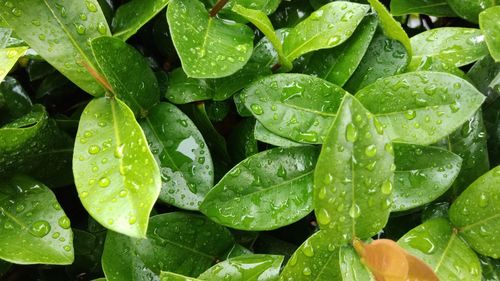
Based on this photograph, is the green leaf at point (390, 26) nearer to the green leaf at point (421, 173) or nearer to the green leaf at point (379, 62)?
the green leaf at point (379, 62)

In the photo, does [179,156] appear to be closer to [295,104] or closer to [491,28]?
[295,104]

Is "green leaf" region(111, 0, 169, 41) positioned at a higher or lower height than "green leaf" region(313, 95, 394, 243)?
higher

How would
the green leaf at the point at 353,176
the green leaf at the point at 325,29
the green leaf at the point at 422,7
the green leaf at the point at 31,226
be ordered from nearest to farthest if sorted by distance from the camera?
the green leaf at the point at 353,176, the green leaf at the point at 31,226, the green leaf at the point at 325,29, the green leaf at the point at 422,7

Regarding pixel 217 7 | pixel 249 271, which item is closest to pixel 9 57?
pixel 217 7

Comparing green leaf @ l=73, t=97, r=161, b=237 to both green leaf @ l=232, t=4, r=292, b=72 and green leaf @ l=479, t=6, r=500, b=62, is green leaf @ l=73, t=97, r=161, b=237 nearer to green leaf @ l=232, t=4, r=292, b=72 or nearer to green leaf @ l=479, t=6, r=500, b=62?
green leaf @ l=232, t=4, r=292, b=72

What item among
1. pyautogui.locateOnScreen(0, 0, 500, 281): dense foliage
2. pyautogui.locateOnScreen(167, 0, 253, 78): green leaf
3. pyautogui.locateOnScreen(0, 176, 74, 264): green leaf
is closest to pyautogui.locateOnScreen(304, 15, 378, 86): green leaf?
pyautogui.locateOnScreen(0, 0, 500, 281): dense foliage

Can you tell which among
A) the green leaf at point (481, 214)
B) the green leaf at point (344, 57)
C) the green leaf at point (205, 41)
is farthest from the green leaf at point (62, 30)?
the green leaf at point (481, 214)

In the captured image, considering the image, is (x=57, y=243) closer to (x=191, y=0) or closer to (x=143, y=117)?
(x=143, y=117)
